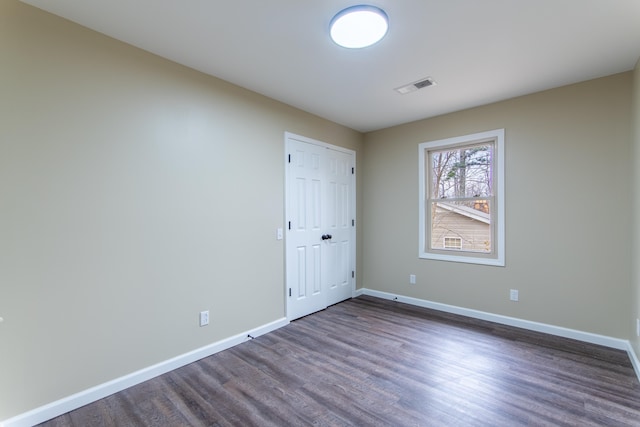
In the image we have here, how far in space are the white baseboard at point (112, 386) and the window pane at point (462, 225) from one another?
2656mm

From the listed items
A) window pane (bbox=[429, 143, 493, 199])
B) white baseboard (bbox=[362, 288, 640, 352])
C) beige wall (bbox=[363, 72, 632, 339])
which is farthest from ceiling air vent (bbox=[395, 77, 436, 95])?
white baseboard (bbox=[362, 288, 640, 352])

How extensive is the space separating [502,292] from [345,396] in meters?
2.30

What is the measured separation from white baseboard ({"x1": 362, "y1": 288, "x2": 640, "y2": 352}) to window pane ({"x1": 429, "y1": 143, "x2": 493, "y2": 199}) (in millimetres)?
1404

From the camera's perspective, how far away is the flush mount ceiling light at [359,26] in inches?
69.7

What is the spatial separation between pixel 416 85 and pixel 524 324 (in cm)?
276

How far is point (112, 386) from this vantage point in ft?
6.66

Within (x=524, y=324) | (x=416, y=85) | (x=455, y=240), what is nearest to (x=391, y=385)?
(x=524, y=324)

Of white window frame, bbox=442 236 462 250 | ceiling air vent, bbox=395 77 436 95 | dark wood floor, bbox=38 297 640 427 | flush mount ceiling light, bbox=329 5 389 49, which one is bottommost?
dark wood floor, bbox=38 297 640 427

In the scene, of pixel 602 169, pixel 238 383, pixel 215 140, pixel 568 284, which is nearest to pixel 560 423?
pixel 568 284

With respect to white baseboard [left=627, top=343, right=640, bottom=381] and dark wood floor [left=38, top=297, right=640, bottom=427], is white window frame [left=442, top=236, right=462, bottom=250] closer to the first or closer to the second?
dark wood floor [left=38, top=297, right=640, bottom=427]

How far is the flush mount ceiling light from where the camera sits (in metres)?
1.77

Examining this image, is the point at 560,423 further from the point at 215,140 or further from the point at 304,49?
the point at 215,140

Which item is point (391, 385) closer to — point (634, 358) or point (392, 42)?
point (634, 358)

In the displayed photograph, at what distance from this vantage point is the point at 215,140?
2662mm
